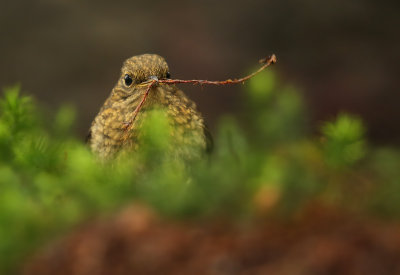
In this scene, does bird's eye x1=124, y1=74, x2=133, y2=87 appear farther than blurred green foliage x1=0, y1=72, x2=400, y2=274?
Yes

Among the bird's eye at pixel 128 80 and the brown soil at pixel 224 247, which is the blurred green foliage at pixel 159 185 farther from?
the bird's eye at pixel 128 80

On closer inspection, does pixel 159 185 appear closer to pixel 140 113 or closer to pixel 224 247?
pixel 224 247

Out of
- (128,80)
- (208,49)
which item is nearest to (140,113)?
(128,80)

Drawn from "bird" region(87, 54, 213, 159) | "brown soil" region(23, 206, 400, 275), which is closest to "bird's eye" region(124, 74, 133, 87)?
"bird" region(87, 54, 213, 159)

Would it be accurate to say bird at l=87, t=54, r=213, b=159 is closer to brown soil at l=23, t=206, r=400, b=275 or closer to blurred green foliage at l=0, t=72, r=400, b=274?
blurred green foliage at l=0, t=72, r=400, b=274

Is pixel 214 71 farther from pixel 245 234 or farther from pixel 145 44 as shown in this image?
pixel 245 234

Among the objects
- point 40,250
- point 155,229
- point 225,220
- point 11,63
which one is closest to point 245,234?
point 225,220
